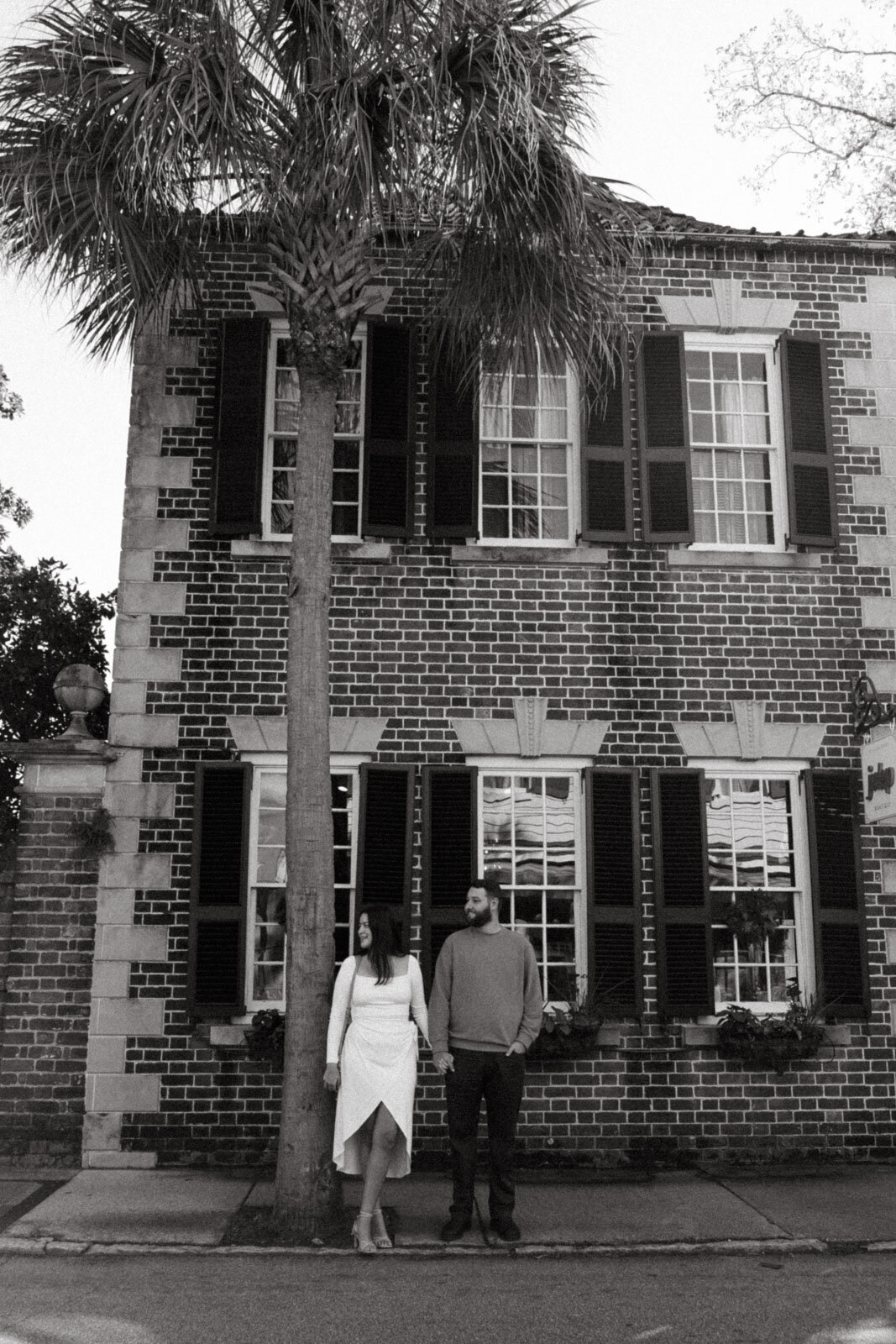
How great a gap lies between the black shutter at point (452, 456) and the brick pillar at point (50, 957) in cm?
313

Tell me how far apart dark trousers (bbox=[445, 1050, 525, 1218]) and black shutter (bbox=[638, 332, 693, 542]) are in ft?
14.9

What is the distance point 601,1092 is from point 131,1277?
3.95 m

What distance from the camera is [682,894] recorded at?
9.55m

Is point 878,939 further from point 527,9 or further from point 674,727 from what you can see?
point 527,9

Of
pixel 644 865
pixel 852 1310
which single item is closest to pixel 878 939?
pixel 644 865

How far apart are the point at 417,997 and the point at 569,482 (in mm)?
4732

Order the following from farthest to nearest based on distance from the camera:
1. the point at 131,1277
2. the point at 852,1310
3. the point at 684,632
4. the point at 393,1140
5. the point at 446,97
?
the point at 684,632, the point at 446,97, the point at 393,1140, the point at 131,1277, the point at 852,1310

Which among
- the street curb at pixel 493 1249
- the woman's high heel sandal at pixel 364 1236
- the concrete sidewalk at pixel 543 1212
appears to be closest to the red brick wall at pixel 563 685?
the concrete sidewalk at pixel 543 1212

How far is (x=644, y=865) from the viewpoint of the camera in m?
9.61

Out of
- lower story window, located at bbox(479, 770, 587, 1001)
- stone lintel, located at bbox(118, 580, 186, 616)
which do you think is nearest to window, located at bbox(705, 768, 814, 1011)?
lower story window, located at bbox(479, 770, 587, 1001)

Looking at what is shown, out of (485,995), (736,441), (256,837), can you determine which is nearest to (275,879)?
(256,837)

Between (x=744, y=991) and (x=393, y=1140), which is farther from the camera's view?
(x=744, y=991)

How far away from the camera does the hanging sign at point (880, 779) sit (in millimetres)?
9094

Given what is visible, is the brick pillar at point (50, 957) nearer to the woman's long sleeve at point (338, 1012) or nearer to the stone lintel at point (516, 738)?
the stone lintel at point (516, 738)
